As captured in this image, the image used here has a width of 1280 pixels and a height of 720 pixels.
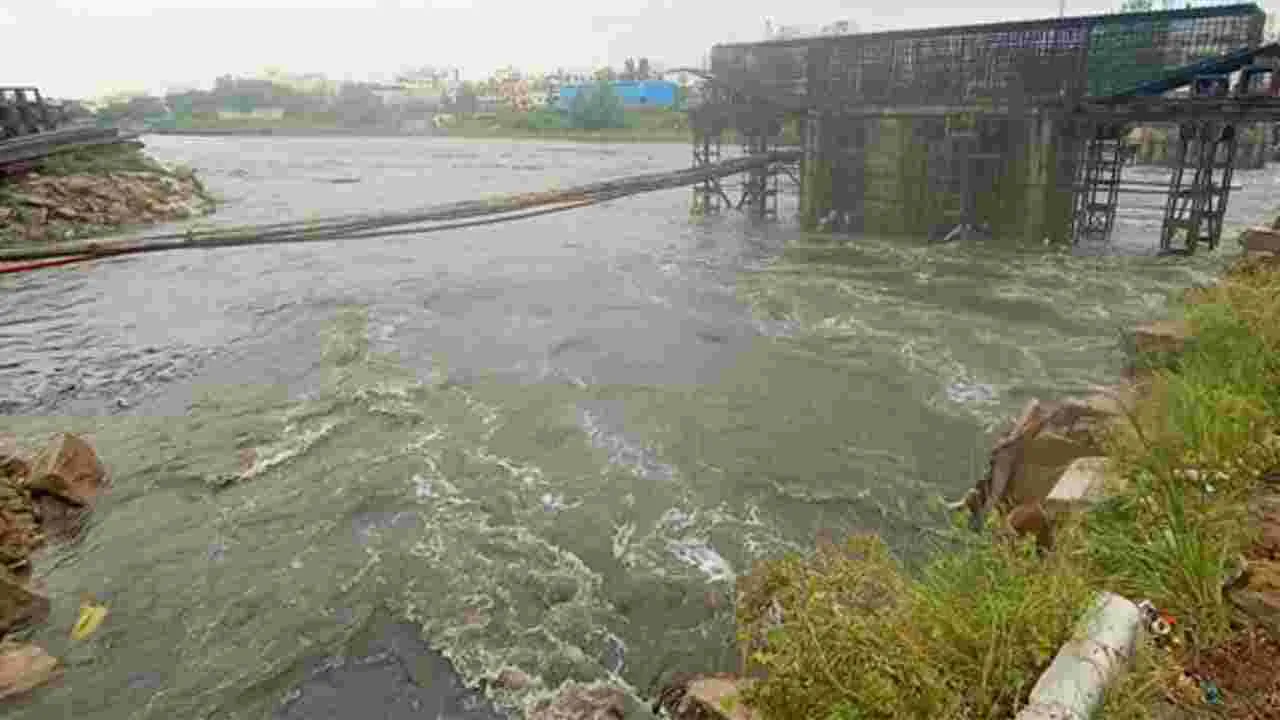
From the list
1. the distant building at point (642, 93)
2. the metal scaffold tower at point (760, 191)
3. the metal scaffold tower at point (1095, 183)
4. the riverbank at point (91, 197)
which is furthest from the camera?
the distant building at point (642, 93)

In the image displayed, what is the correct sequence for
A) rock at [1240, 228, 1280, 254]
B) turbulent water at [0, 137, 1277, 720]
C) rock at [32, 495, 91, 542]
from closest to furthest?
turbulent water at [0, 137, 1277, 720] < rock at [32, 495, 91, 542] < rock at [1240, 228, 1280, 254]

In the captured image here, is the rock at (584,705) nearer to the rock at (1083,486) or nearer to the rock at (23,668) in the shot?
the rock at (1083,486)

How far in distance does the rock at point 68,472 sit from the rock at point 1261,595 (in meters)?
11.9

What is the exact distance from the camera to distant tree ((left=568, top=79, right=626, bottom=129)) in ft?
326

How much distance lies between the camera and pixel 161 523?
9.92m

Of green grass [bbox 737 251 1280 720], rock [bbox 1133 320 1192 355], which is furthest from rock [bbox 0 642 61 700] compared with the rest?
rock [bbox 1133 320 1192 355]

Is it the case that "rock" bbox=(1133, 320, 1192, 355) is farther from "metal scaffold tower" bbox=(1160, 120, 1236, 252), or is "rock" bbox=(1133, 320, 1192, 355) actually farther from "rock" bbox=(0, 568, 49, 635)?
"metal scaffold tower" bbox=(1160, 120, 1236, 252)

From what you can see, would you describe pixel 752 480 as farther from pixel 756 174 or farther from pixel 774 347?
pixel 756 174

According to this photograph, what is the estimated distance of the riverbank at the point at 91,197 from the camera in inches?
1094

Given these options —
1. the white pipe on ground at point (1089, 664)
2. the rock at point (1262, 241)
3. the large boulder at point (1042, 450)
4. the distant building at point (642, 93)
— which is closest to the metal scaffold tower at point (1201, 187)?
the rock at point (1262, 241)

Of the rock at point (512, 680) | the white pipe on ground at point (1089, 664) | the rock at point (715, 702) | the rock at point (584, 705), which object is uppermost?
the white pipe on ground at point (1089, 664)

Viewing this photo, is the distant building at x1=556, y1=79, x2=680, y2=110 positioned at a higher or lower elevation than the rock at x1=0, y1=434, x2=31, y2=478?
higher

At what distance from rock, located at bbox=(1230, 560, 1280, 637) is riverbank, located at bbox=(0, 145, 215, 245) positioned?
3198 centimetres

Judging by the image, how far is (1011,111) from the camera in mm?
27969
